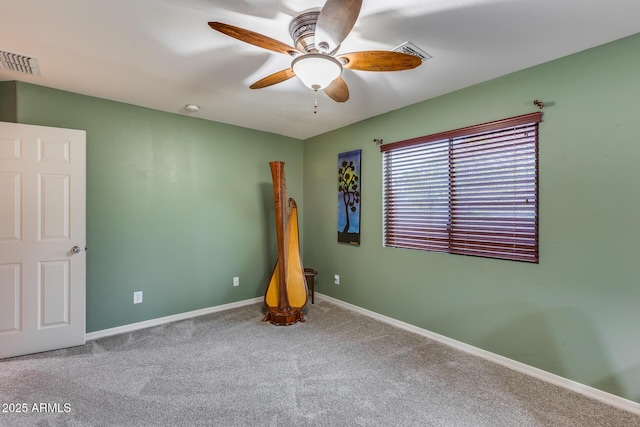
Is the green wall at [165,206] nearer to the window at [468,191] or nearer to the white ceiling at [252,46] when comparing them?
the white ceiling at [252,46]

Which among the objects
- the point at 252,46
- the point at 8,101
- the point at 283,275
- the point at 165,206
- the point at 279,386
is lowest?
the point at 279,386

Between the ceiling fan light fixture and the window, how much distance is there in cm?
152

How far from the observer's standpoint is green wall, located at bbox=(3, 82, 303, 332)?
2785mm

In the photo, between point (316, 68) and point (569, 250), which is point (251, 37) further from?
point (569, 250)

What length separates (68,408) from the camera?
178cm

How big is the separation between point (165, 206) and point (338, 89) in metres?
2.32

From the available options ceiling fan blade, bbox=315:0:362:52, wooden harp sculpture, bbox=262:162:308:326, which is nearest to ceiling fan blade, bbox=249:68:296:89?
ceiling fan blade, bbox=315:0:362:52

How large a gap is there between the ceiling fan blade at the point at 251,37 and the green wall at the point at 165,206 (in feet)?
7.06

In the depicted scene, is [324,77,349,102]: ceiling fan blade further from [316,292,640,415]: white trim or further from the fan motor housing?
[316,292,640,415]: white trim

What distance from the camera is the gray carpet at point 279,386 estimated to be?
172cm

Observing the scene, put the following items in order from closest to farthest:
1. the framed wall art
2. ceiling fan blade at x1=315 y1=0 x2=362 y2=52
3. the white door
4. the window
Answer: ceiling fan blade at x1=315 y1=0 x2=362 y2=52 → the window → the white door → the framed wall art

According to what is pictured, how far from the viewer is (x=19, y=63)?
2.16 meters

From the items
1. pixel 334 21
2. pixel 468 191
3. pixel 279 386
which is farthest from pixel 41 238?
pixel 468 191

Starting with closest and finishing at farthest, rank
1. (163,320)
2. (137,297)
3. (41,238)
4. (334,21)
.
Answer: (334,21)
(41,238)
(137,297)
(163,320)
